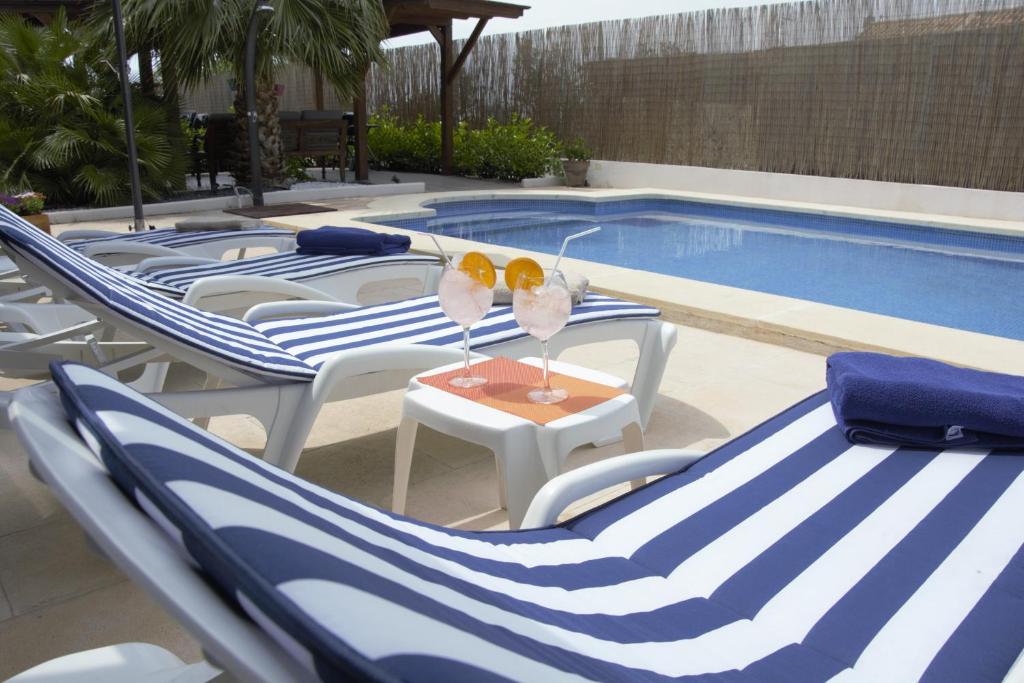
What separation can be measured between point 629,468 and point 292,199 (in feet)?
30.1

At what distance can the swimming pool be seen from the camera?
6.30 meters

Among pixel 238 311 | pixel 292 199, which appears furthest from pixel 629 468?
pixel 292 199

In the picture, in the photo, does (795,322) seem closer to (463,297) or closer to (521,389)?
(521,389)

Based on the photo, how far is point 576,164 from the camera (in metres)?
12.3

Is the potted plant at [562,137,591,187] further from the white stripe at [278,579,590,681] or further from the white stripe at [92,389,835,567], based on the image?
the white stripe at [278,579,590,681]

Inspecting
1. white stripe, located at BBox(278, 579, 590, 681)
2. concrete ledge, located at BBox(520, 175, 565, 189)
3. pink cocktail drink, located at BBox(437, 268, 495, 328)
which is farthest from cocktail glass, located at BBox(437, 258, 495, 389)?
concrete ledge, located at BBox(520, 175, 565, 189)

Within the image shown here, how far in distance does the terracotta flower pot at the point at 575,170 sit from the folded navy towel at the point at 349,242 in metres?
8.54

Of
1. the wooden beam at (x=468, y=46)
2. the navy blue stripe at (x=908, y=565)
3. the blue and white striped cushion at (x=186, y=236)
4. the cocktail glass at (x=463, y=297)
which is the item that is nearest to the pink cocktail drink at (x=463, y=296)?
the cocktail glass at (x=463, y=297)

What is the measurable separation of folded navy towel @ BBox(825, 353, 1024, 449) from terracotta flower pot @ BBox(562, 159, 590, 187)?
424 inches

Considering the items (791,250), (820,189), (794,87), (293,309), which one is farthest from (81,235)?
(794,87)

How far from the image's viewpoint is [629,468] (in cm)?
159

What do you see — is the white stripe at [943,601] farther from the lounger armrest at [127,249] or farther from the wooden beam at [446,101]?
the wooden beam at [446,101]

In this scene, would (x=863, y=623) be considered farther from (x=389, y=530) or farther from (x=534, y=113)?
(x=534, y=113)

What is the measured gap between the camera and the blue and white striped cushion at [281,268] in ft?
11.3
